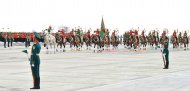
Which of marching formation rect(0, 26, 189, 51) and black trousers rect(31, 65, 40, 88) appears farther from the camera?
marching formation rect(0, 26, 189, 51)

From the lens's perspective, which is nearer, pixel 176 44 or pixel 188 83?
Answer: pixel 188 83

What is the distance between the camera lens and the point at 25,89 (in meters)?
14.0

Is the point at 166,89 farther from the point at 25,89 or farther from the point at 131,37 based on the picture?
the point at 131,37

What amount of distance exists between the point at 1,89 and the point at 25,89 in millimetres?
682

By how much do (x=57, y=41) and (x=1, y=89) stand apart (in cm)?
3905

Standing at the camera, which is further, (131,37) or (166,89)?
(131,37)

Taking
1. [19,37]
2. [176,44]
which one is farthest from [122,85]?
[19,37]

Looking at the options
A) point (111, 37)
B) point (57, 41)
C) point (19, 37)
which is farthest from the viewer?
point (19, 37)

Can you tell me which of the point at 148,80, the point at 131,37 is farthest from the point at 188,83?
the point at 131,37

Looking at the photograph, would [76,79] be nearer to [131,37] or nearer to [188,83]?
[188,83]

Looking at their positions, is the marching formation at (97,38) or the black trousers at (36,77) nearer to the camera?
the black trousers at (36,77)

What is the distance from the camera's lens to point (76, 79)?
17156mm

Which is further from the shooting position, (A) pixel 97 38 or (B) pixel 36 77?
(A) pixel 97 38

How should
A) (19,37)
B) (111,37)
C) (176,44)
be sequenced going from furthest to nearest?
(19,37), (176,44), (111,37)
